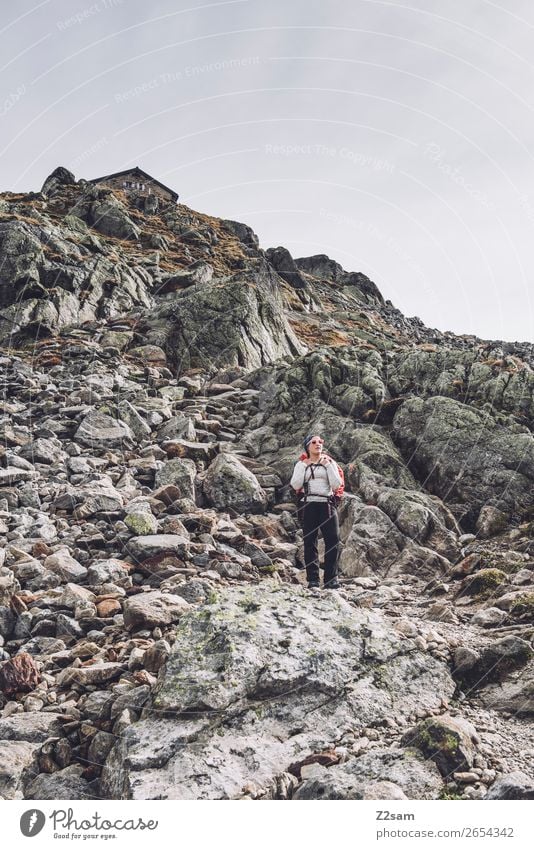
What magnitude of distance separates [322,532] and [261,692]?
189 inches

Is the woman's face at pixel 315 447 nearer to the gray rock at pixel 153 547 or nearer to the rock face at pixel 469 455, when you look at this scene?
the gray rock at pixel 153 547

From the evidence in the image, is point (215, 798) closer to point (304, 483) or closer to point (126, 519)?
point (304, 483)

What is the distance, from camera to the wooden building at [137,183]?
9162 cm

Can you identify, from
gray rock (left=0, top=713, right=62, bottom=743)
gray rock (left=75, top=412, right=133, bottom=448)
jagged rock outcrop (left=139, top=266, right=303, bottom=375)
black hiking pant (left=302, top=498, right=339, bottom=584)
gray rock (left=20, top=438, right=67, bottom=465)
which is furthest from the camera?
jagged rock outcrop (left=139, top=266, right=303, bottom=375)

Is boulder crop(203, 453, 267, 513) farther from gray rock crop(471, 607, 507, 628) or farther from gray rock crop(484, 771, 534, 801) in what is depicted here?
gray rock crop(484, 771, 534, 801)

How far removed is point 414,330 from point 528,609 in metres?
61.9

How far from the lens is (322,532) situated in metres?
10.9

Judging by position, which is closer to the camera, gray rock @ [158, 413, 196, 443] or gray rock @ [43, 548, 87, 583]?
gray rock @ [43, 548, 87, 583]

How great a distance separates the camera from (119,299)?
34812mm

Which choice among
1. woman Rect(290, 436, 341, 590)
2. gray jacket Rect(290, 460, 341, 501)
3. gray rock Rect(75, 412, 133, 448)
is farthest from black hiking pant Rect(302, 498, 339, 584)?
gray rock Rect(75, 412, 133, 448)

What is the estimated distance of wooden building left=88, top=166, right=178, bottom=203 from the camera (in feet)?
301
